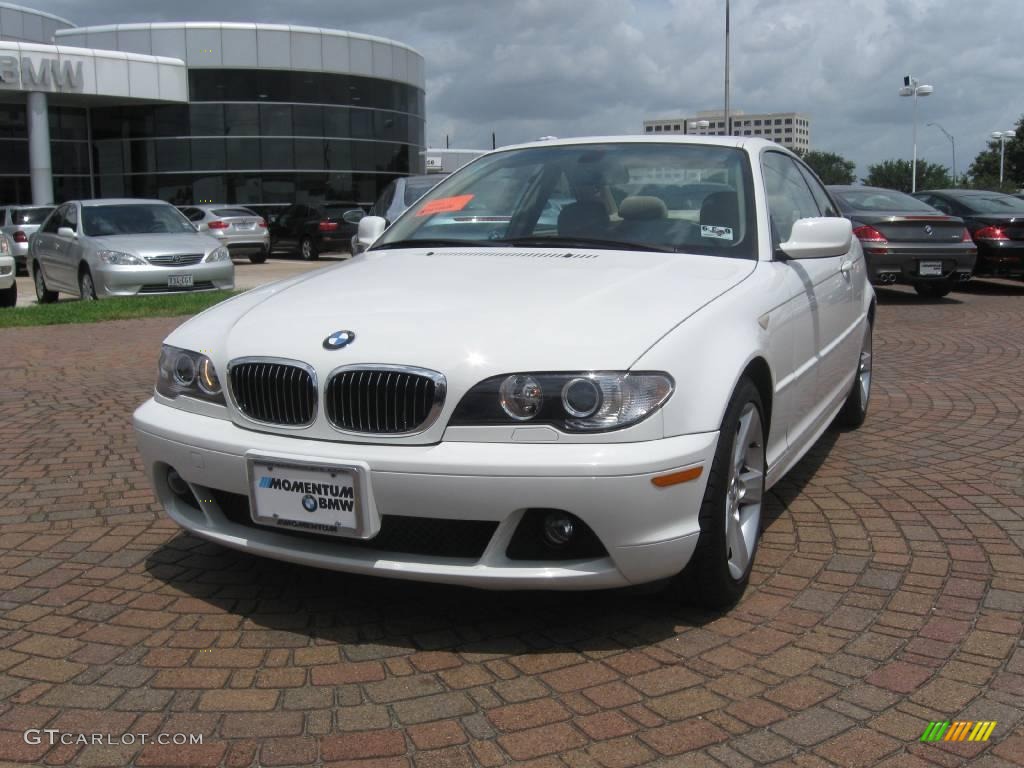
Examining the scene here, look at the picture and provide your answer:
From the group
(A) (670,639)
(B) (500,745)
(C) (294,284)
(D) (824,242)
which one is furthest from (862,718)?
(C) (294,284)

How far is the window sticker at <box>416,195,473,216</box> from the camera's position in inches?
184

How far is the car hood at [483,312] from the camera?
3.01 metres

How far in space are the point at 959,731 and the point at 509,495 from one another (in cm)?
130

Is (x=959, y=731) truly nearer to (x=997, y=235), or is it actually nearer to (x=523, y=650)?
(x=523, y=650)

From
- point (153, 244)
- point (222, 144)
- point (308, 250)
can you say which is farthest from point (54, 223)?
point (222, 144)

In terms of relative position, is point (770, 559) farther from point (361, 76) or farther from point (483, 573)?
point (361, 76)

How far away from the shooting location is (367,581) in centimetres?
368

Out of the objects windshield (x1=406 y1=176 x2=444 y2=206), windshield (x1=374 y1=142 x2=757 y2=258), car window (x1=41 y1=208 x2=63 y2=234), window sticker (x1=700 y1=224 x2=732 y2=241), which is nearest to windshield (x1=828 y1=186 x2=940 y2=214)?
windshield (x1=406 y1=176 x2=444 y2=206)

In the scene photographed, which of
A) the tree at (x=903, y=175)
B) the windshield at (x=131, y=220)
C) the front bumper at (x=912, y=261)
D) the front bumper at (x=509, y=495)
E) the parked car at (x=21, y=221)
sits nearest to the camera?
the front bumper at (x=509, y=495)

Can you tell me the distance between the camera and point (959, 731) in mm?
2648

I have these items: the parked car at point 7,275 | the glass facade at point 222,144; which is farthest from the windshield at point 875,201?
the glass facade at point 222,144

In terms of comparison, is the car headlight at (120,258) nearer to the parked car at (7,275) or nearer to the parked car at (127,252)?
the parked car at (127,252)

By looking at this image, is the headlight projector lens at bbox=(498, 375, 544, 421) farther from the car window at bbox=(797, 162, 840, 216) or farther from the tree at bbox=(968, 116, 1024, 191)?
the tree at bbox=(968, 116, 1024, 191)

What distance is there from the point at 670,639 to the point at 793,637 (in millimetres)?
376
